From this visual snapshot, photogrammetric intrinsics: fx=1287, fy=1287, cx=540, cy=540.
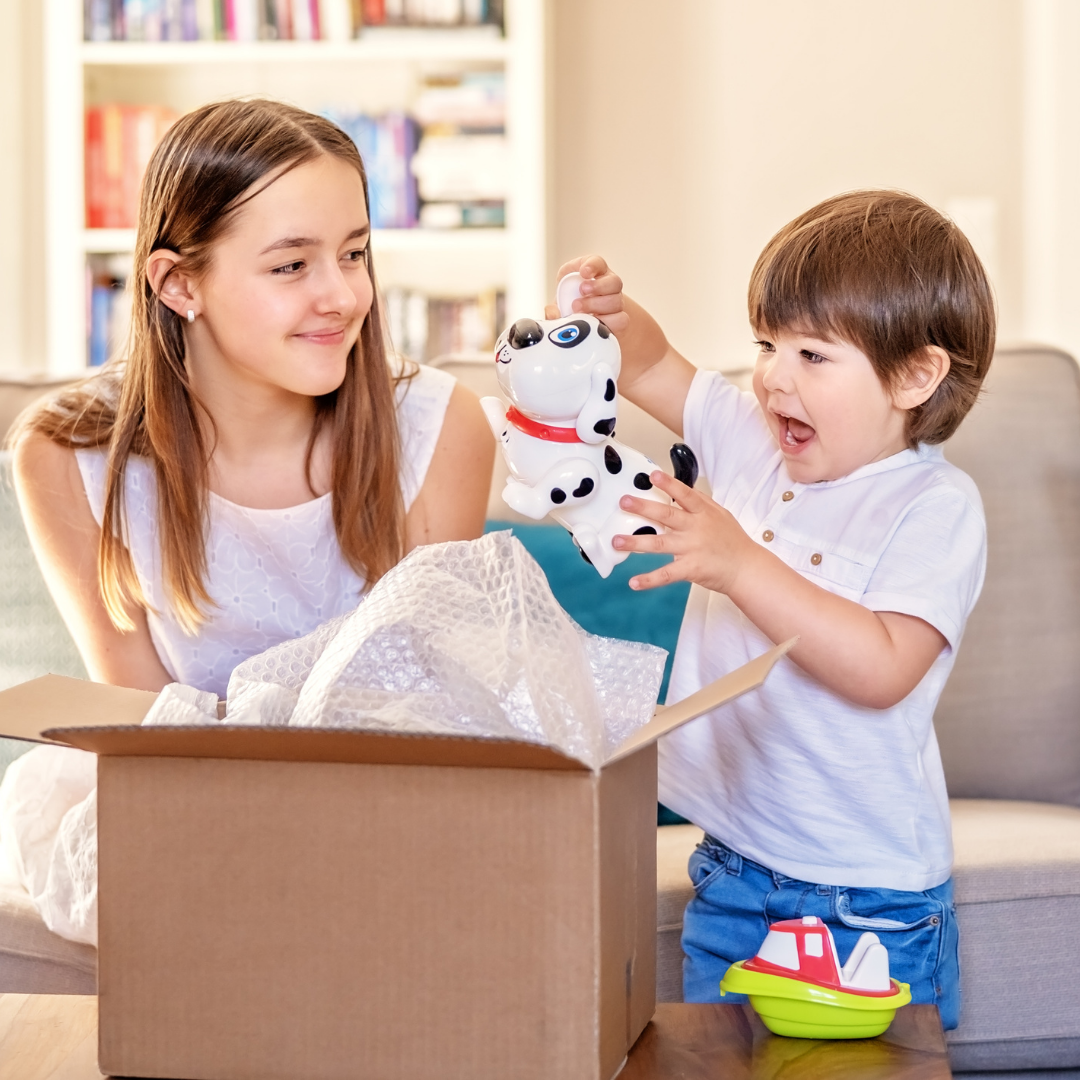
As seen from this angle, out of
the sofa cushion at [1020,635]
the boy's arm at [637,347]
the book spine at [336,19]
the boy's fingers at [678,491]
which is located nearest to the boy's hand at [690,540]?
Result: the boy's fingers at [678,491]

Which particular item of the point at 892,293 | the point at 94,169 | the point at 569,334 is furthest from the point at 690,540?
the point at 94,169

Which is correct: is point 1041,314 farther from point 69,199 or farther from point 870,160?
point 69,199

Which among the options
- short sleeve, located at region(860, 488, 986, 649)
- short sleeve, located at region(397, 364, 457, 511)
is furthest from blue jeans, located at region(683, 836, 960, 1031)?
short sleeve, located at region(397, 364, 457, 511)

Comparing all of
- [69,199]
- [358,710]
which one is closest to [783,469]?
[358,710]

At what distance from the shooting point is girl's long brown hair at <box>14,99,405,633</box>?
1.29m

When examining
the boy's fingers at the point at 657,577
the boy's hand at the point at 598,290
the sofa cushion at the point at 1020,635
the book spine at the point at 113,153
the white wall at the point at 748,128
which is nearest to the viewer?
the boy's fingers at the point at 657,577

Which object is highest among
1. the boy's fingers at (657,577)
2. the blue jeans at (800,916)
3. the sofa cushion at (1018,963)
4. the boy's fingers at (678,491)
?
the boy's fingers at (678,491)

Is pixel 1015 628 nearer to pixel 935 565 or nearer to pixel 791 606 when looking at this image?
pixel 935 565

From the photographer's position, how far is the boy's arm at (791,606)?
90 centimetres

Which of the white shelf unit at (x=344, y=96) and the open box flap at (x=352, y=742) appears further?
the white shelf unit at (x=344, y=96)

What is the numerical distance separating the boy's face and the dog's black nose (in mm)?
231

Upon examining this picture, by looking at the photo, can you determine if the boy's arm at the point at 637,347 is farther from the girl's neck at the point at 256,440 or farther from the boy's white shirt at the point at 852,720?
the girl's neck at the point at 256,440

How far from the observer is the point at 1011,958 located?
121cm

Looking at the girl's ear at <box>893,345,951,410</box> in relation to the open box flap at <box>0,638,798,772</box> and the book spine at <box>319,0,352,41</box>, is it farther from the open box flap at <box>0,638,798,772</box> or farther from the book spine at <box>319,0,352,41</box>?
the book spine at <box>319,0,352,41</box>
